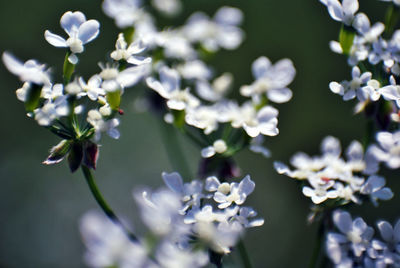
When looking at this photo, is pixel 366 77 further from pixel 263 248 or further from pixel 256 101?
pixel 263 248

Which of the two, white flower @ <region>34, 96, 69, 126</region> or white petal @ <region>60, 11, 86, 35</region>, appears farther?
white petal @ <region>60, 11, 86, 35</region>

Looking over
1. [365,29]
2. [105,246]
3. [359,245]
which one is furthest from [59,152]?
[365,29]

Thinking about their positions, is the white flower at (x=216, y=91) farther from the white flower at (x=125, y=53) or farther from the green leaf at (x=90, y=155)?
the green leaf at (x=90, y=155)

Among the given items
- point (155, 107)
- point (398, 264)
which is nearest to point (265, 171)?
point (155, 107)

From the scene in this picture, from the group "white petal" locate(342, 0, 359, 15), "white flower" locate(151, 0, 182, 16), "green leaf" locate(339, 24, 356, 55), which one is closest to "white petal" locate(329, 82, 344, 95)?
"green leaf" locate(339, 24, 356, 55)

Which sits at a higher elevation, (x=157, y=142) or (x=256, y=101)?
(x=256, y=101)

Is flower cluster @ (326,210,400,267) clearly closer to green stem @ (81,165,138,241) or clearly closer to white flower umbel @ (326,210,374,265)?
white flower umbel @ (326,210,374,265)
